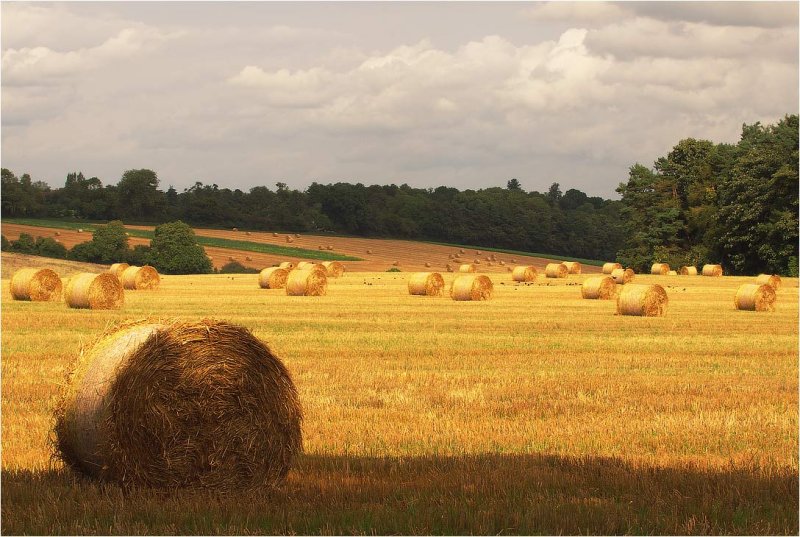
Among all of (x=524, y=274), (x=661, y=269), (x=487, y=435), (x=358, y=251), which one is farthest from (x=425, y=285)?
(x=358, y=251)

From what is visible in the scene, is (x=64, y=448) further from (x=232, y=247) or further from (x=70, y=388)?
(x=232, y=247)

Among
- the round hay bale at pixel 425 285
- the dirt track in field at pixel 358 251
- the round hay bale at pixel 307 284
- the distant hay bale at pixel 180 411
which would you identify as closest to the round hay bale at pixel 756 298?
the round hay bale at pixel 425 285

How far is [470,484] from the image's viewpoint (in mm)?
9477

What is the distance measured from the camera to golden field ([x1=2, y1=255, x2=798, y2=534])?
8438mm

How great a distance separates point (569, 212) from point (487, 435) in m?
125

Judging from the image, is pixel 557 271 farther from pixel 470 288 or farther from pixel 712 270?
pixel 470 288

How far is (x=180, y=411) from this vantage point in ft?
31.6

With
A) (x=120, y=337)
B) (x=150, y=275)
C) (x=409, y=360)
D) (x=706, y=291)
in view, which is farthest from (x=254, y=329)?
(x=706, y=291)

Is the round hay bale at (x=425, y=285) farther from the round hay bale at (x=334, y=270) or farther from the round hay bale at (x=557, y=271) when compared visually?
the round hay bale at (x=557, y=271)

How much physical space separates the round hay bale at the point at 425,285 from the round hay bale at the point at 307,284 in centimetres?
349

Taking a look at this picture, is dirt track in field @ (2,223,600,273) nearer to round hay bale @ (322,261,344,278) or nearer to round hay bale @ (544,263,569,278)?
round hay bale @ (544,263,569,278)

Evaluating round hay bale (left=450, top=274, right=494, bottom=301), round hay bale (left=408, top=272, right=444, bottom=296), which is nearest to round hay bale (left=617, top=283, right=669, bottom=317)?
round hay bale (left=450, top=274, right=494, bottom=301)

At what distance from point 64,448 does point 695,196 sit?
76.6 metres

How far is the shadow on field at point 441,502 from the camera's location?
820 cm
